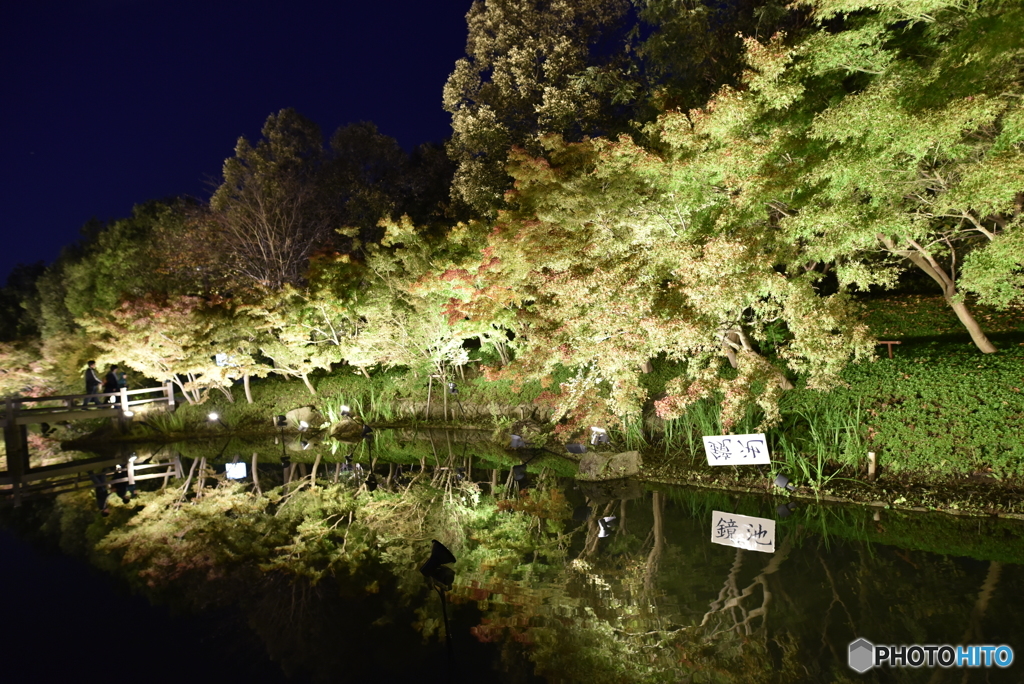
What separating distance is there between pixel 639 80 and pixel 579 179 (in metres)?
6.92

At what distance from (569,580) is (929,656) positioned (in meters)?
2.76

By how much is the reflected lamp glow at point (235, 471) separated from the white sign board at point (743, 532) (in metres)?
8.38

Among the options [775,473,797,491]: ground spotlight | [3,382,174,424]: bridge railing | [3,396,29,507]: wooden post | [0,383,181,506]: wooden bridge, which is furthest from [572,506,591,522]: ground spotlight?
[3,396,29,507]: wooden post

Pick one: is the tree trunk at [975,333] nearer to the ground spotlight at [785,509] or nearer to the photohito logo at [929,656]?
the ground spotlight at [785,509]

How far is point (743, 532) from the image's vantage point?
623cm

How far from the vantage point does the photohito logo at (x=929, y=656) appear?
3693 millimetres

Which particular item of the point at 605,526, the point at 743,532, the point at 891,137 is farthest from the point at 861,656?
the point at 891,137

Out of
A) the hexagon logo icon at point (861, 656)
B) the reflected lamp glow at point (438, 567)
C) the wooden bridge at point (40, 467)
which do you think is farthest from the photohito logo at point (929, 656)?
the wooden bridge at point (40, 467)

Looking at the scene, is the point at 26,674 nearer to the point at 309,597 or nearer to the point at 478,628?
the point at 309,597

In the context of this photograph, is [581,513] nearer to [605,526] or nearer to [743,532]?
[605,526]

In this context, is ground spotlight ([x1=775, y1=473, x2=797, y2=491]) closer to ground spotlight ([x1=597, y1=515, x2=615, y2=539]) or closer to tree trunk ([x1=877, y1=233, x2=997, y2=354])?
ground spotlight ([x1=597, y1=515, x2=615, y2=539])

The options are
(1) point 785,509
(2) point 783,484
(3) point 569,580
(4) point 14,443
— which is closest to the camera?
(3) point 569,580

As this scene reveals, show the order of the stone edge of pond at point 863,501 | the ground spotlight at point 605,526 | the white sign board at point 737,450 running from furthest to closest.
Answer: the white sign board at point 737,450 → the ground spotlight at point 605,526 → the stone edge of pond at point 863,501

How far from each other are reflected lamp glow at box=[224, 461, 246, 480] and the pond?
136 cm
